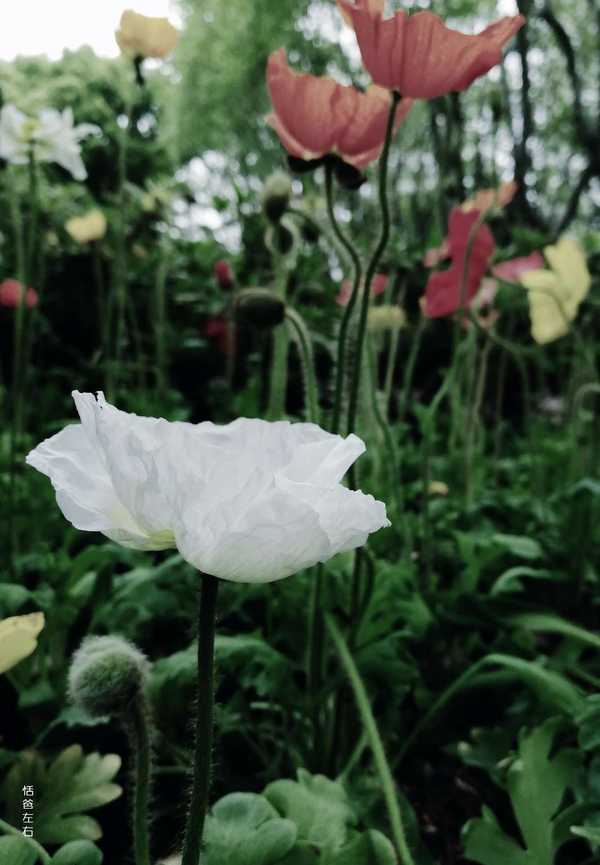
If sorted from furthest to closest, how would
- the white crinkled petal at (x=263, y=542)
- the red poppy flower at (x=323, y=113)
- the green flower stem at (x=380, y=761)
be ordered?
the red poppy flower at (x=323, y=113) → the green flower stem at (x=380, y=761) → the white crinkled petal at (x=263, y=542)

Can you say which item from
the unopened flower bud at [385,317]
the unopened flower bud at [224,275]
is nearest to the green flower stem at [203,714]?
the unopened flower bud at [385,317]

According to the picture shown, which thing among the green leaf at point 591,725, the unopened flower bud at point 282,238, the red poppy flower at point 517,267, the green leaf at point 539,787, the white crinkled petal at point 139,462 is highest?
the red poppy flower at point 517,267

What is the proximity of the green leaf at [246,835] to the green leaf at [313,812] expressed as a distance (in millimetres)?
54

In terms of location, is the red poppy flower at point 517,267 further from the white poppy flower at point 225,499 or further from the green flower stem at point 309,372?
the white poppy flower at point 225,499

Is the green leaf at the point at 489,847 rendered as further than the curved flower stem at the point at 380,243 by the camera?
No

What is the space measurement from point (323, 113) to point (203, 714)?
0.59 meters

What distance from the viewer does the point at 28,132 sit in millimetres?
1286

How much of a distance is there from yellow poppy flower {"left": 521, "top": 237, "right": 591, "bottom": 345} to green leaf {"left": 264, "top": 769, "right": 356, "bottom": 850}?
0.93m

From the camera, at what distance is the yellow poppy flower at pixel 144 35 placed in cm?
133

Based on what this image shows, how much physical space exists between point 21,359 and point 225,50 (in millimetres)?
10692

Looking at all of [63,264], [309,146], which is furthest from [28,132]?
[63,264]

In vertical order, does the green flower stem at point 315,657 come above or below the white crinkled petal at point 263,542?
below

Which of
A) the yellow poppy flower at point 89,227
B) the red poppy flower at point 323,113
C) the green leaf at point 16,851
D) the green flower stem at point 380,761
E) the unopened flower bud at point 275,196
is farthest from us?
the yellow poppy flower at point 89,227

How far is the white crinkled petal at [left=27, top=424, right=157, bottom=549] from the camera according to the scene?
1.36 feet
